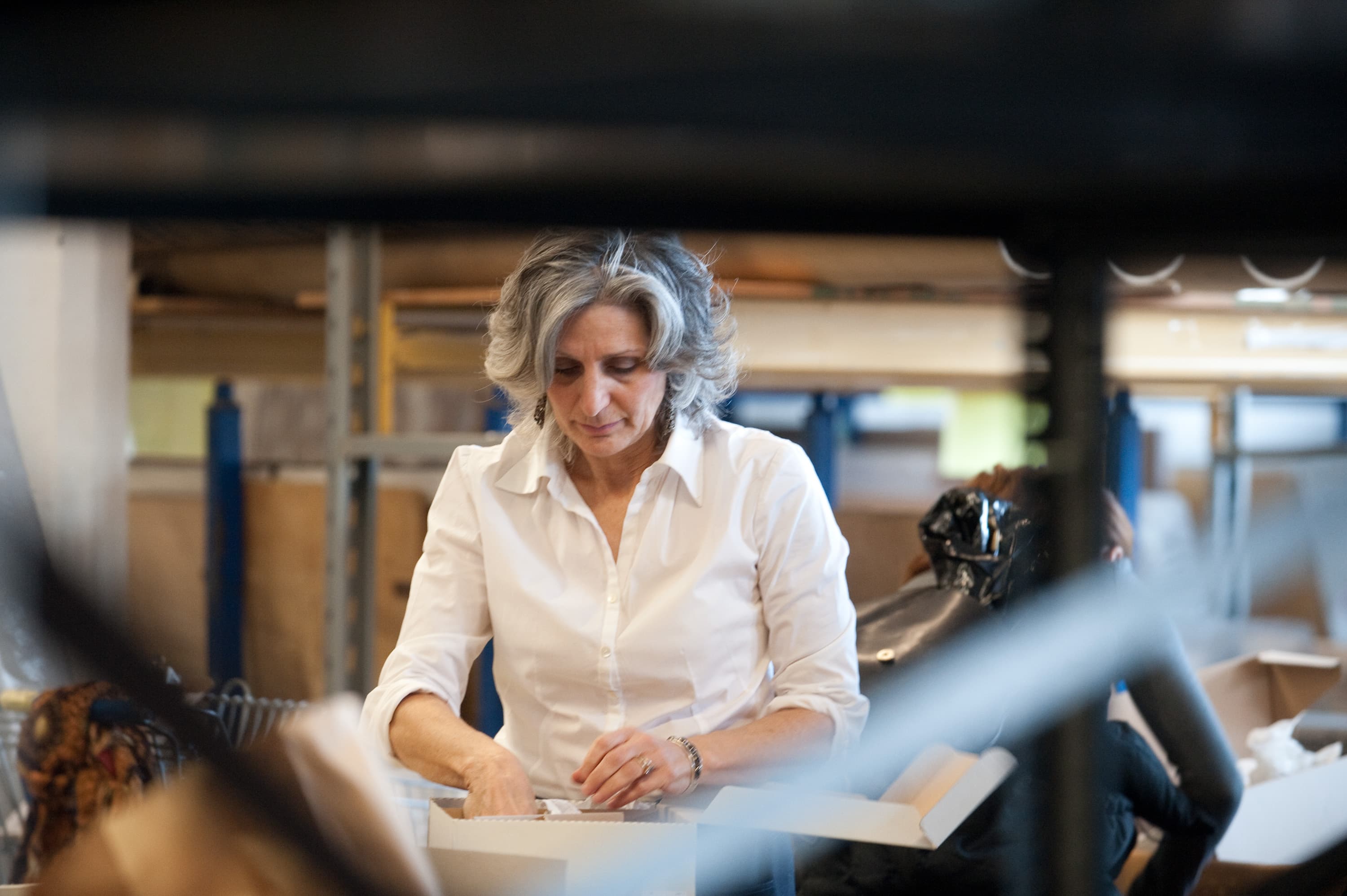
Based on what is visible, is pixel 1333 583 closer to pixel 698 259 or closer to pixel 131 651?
pixel 698 259

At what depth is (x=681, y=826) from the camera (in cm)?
86

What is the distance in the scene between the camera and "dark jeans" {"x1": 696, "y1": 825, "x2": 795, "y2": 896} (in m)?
0.99

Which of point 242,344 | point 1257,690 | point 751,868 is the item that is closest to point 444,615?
point 751,868

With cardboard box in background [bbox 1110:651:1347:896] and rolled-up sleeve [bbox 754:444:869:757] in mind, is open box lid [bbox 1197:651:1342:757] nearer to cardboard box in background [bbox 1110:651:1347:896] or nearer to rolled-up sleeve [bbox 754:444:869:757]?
cardboard box in background [bbox 1110:651:1347:896]

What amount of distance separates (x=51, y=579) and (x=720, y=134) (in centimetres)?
23

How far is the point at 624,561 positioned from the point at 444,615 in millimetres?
212

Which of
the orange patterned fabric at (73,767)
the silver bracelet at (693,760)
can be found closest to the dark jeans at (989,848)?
the silver bracelet at (693,760)

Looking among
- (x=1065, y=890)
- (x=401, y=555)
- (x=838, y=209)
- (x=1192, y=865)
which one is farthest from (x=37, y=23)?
(x=401, y=555)

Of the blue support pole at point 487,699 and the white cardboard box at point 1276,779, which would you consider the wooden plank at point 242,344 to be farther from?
the white cardboard box at point 1276,779

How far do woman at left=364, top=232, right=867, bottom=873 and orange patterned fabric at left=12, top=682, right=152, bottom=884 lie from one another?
28 cm

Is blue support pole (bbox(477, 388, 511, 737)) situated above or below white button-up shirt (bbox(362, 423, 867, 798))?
below

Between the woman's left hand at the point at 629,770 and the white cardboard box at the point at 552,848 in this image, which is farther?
the woman's left hand at the point at 629,770

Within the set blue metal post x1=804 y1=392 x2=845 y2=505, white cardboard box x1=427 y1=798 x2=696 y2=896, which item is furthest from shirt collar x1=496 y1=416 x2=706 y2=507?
blue metal post x1=804 y1=392 x2=845 y2=505

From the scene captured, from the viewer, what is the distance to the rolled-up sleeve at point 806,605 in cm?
132
